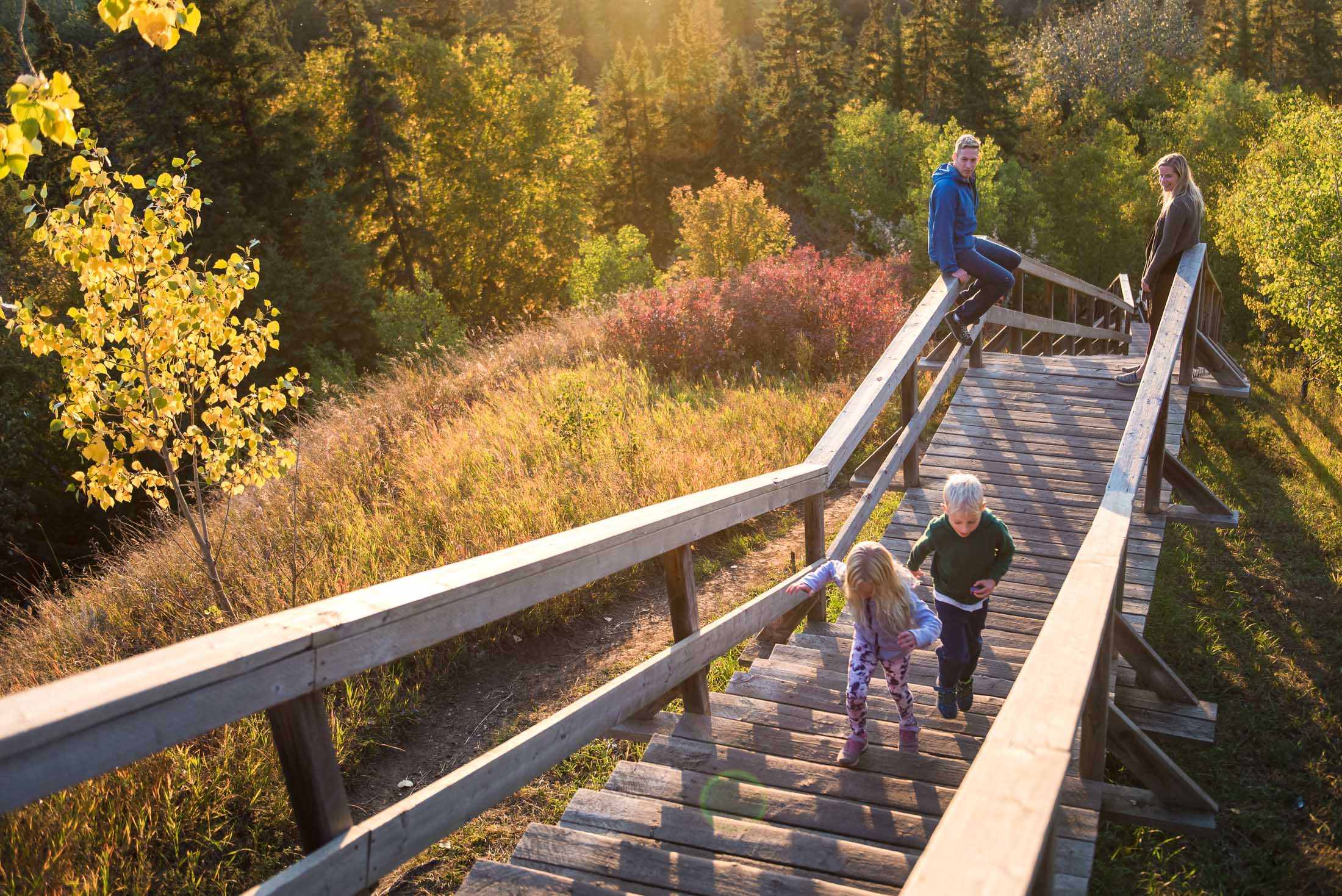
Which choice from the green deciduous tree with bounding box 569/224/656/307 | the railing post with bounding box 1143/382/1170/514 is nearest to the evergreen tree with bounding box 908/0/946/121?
the green deciduous tree with bounding box 569/224/656/307

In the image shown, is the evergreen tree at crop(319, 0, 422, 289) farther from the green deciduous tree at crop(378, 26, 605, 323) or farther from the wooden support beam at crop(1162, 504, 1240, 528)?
the wooden support beam at crop(1162, 504, 1240, 528)

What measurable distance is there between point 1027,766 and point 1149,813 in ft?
8.80

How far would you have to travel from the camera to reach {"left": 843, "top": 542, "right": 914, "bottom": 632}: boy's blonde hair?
3.52 meters

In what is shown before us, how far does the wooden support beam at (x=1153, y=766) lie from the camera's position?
144 inches

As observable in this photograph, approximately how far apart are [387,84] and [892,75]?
2911 cm

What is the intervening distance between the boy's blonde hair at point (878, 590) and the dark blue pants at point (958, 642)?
41 cm

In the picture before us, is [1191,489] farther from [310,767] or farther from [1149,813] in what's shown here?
[310,767]

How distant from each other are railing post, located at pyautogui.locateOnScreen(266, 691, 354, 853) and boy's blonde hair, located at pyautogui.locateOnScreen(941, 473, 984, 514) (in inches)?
106

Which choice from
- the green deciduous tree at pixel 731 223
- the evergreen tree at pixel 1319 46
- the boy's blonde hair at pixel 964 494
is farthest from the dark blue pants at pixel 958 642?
the evergreen tree at pixel 1319 46

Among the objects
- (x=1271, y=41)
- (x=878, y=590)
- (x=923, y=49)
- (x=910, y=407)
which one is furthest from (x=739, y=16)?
(x=878, y=590)

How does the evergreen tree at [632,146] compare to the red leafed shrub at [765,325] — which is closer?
the red leafed shrub at [765,325]

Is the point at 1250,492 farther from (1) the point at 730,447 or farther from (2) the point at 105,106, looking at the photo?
(2) the point at 105,106

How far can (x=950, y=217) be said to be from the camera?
22.5 feet

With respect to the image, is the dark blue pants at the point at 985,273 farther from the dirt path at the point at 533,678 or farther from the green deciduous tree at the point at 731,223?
the green deciduous tree at the point at 731,223
